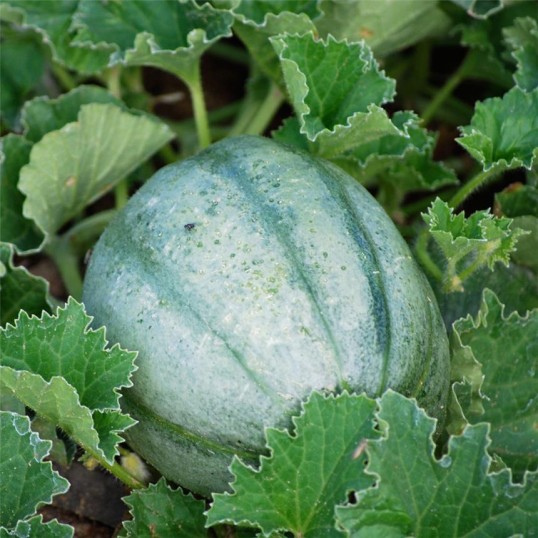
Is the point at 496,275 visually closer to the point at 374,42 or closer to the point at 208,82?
the point at 374,42

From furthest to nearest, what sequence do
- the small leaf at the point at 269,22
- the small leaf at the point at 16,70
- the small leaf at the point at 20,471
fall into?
the small leaf at the point at 16,70 < the small leaf at the point at 269,22 < the small leaf at the point at 20,471

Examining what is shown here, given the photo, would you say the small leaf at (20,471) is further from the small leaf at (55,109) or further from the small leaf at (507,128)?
the small leaf at (507,128)

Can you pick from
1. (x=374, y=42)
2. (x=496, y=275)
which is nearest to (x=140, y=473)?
(x=496, y=275)

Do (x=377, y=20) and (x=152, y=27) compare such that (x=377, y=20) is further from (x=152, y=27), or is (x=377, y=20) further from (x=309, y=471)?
(x=309, y=471)

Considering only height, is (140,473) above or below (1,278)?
below

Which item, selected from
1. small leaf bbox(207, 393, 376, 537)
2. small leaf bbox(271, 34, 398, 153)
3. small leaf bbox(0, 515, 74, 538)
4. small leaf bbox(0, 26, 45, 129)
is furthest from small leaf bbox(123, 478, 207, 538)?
small leaf bbox(0, 26, 45, 129)

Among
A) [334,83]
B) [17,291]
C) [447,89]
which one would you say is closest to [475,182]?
[334,83]

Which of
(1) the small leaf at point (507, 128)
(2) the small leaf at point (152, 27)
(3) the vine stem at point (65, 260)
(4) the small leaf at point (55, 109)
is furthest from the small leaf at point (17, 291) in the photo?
(1) the small leaf at point (507, 128)
